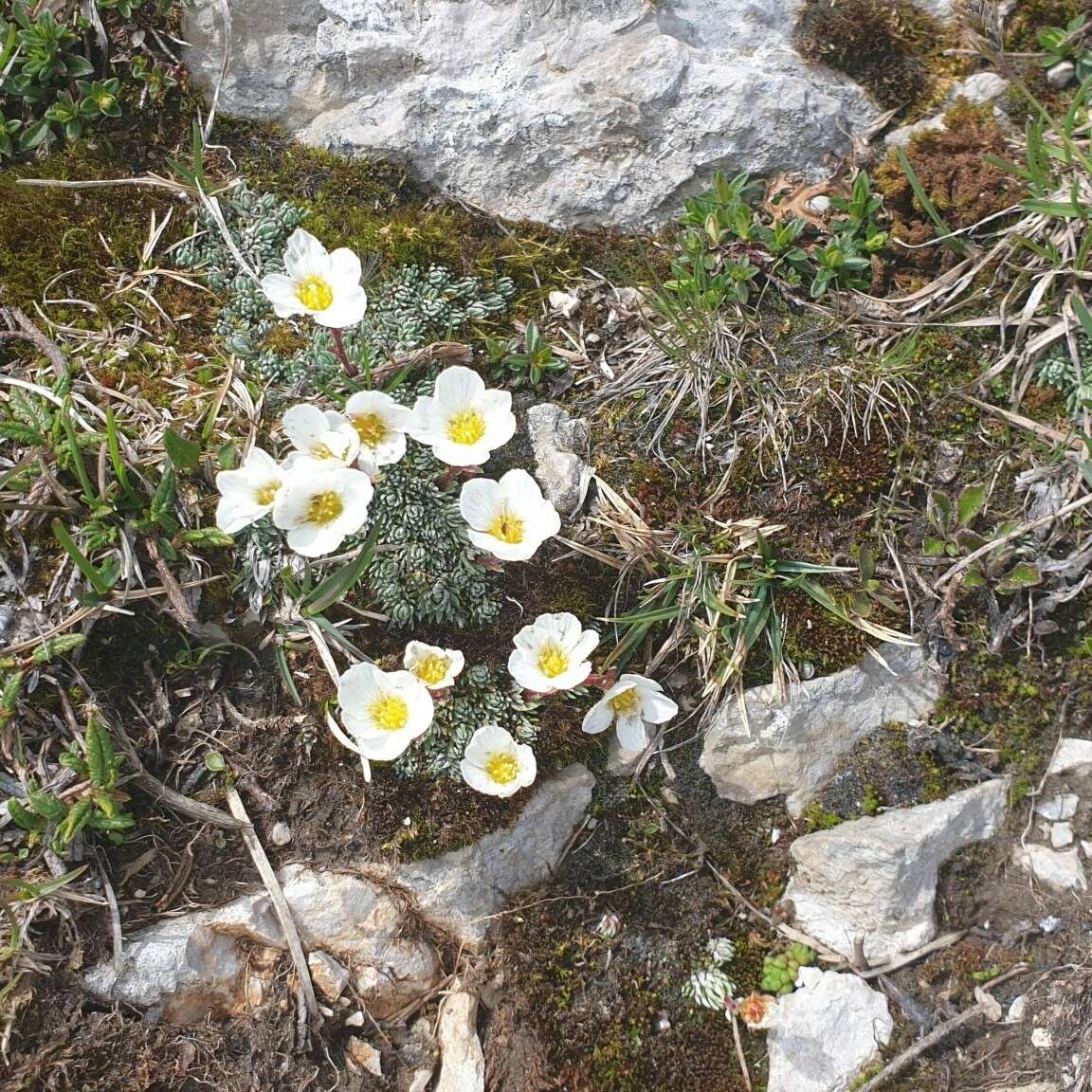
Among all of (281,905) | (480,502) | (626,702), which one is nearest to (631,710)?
(626,702)

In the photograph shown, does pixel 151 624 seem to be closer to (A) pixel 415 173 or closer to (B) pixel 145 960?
(B) pixel 145 960

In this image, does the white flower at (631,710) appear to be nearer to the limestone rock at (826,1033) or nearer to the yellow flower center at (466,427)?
the yellow flower center at (466,427)

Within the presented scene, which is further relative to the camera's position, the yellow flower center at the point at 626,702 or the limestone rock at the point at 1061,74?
the limestone rock at the point at 1061,74

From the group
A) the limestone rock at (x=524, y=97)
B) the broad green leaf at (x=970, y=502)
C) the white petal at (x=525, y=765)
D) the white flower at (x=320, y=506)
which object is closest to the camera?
the white flower at (x=320, y=506)

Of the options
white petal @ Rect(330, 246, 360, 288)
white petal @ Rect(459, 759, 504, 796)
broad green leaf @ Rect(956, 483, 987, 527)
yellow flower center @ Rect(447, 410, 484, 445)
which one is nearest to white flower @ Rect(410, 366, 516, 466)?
yellow flower center @ Rect(447, 410, 484, 445)

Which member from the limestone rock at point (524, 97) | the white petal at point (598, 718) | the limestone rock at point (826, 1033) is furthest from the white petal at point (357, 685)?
the limestone rock at point (524, 97)
